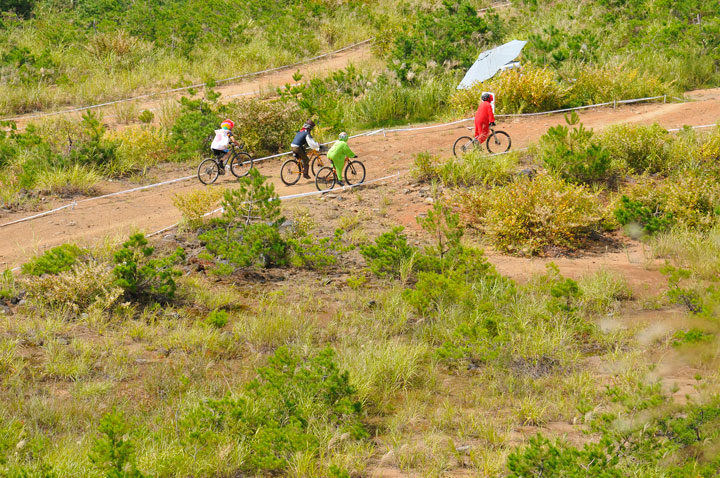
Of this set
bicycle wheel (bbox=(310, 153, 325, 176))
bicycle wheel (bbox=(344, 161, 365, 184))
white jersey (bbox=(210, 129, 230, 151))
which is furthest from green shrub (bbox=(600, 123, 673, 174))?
white jersey (bbox=(210, 129, 230, 151))

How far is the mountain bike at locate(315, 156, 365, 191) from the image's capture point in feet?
41.4

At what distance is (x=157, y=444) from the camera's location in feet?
17.1

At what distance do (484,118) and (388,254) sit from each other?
5.57 m

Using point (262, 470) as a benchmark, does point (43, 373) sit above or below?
above

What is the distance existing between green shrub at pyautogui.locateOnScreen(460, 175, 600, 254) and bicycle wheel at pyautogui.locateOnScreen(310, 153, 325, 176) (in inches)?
132

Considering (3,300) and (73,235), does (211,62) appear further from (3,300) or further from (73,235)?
(3,300)

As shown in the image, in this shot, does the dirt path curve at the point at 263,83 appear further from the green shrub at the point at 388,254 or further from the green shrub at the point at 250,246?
the green shrub at the point at 388,254

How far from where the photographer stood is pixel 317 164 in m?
13.5

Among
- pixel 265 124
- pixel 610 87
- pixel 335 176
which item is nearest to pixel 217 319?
pixel 335 176

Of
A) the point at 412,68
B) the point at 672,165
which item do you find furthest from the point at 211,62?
the point at 672,165

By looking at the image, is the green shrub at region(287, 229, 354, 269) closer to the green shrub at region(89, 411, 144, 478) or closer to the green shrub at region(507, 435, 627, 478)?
the green shrub at region(89, 411, 144, 478)

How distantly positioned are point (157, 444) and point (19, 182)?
896 centimetres

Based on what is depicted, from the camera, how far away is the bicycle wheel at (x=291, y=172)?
1317 cm

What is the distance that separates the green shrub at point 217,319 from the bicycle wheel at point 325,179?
5.41 metres
